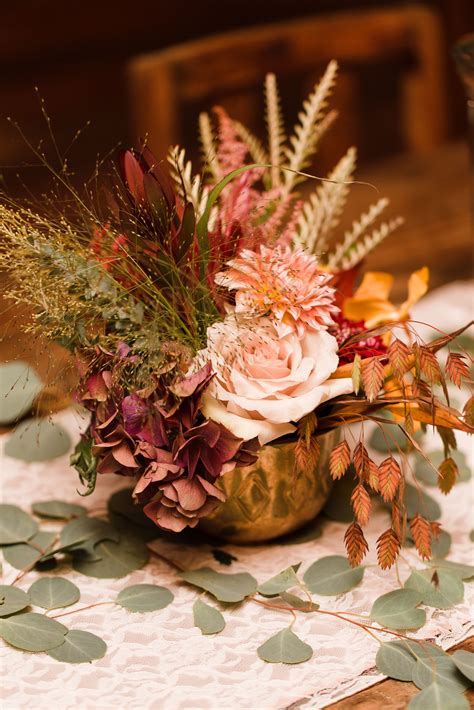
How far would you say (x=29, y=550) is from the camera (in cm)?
85

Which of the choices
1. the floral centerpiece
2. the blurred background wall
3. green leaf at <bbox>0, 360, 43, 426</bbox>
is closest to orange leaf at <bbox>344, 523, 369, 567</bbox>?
the floral centerpiece

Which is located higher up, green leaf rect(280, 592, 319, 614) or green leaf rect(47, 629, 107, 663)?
green leaf rect(280, 592, 319, 614)

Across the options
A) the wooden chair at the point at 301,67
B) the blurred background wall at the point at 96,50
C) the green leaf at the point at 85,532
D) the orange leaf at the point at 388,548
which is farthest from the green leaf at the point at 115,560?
the blurred background wall at the point at 96,50

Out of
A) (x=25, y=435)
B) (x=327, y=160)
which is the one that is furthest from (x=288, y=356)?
(x=327, y=160)

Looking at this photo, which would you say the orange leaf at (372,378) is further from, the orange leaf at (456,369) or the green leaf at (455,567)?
the green leaf at (455,567)

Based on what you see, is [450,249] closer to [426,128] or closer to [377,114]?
[426,128]

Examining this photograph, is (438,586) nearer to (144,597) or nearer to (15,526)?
(144,597)

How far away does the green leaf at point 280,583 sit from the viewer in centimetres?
77

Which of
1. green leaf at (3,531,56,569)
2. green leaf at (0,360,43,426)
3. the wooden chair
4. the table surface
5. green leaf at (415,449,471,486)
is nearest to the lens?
green leaf at (3,531,56,569)

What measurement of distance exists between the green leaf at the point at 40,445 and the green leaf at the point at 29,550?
16 centimetres

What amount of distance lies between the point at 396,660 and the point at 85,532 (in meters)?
0.32

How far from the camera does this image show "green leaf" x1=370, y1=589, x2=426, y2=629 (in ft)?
2.37

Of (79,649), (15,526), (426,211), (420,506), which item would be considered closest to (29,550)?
(15,526)

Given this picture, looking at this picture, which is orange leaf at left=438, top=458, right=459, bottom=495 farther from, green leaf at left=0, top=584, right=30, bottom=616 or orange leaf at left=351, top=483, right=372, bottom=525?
green leaf at left=0, top=584, right=30, bottom=616
